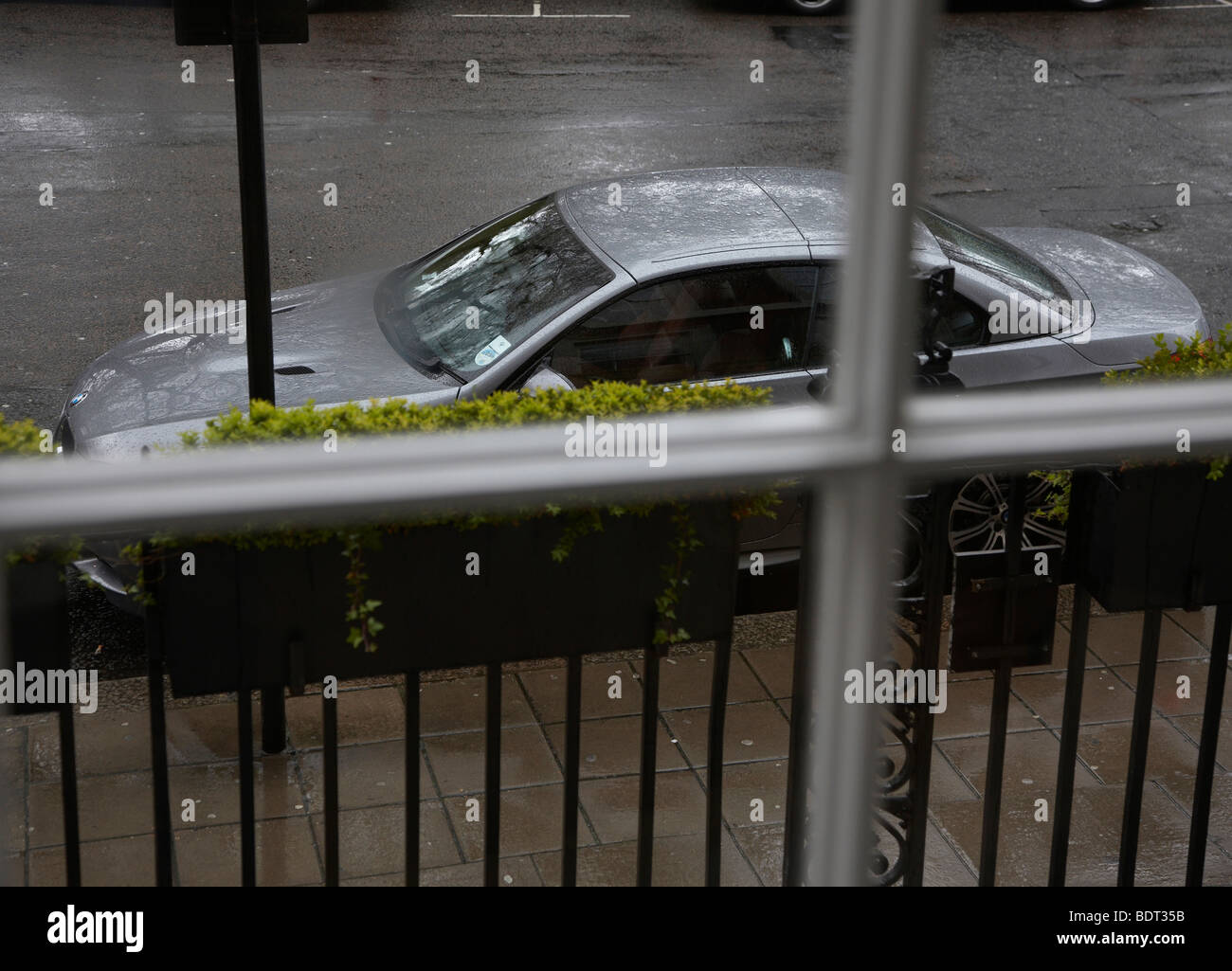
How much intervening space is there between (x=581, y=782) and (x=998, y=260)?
292 centimetres

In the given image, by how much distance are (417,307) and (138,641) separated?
5.31 ft

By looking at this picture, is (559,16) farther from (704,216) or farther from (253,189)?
(253,189)

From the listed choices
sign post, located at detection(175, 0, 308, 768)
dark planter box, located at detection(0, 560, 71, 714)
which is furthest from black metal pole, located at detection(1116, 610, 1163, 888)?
sign post, located at detection(175, 0, 308, 768)

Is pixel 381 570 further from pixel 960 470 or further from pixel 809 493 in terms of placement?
pixel 960 470

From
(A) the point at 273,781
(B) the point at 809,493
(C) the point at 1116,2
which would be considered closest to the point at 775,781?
(A) the point at 273,781

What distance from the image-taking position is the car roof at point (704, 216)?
5344mm

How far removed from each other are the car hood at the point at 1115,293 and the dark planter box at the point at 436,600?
3766mm

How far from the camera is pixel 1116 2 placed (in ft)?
44.8

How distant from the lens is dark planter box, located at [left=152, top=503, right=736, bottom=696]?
6.04 feet

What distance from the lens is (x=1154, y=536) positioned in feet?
6.99

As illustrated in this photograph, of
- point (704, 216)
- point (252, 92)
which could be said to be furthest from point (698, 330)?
point (252, 92)

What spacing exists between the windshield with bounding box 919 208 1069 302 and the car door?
743 mm

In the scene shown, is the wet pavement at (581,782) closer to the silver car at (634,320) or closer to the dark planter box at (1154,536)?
the silver car at (634,320)

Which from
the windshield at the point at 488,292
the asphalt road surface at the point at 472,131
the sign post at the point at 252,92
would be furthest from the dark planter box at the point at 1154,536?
the asphalt road surface at the point at 472,131
